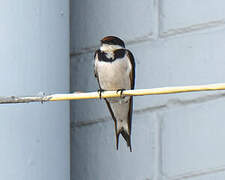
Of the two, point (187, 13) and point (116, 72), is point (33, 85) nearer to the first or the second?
point (116, 72)

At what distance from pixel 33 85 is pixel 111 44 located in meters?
0.32

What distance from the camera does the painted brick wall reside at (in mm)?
1796

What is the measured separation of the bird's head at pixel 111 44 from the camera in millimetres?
1882

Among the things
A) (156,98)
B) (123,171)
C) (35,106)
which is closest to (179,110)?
(156,98)

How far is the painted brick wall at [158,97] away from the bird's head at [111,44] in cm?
7

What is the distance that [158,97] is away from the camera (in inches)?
74.6

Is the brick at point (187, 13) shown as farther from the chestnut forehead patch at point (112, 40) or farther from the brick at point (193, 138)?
the brick at point (193, 138)

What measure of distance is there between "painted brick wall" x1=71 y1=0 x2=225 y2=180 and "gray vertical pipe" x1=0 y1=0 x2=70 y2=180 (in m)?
0.16

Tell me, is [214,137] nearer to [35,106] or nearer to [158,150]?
[158,150]

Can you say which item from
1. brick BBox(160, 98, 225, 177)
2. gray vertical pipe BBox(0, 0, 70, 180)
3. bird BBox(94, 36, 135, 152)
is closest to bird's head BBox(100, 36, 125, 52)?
bird BBox(94, 36, 135, 152)

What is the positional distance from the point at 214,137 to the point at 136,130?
254 millimetres

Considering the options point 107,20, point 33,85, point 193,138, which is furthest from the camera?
point 107,20

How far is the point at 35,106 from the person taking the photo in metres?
1.71

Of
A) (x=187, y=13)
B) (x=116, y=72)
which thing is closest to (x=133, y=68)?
(x=116, y=72)
